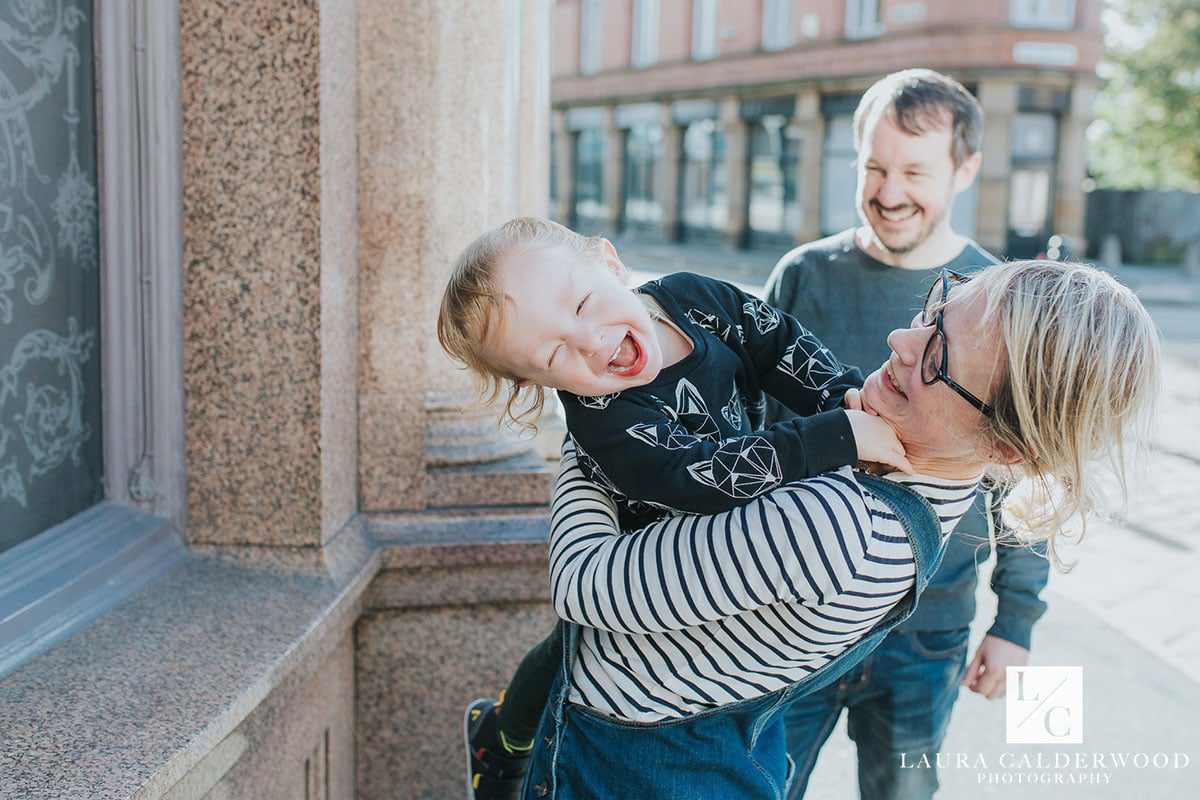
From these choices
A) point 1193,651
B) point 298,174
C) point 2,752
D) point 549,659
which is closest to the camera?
point 2,752

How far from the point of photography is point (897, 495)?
1.58 meters

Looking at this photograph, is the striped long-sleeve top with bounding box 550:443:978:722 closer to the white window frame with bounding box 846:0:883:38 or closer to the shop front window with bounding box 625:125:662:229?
the white window frame with bounding box 846:0:883:38

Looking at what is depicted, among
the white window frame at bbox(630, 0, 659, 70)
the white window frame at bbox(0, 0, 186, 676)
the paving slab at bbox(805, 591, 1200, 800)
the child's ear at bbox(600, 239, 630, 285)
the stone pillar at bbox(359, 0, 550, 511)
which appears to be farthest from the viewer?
the white window frame at bbox(630, 0, 659, 70)

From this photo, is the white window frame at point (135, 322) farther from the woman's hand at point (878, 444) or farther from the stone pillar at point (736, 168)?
the stone pillar at point (736, 168)

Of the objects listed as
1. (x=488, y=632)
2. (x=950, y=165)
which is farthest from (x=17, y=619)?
(x=950, y=165)

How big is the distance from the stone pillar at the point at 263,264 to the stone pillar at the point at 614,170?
33.6 meters

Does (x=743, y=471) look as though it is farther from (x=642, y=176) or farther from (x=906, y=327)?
(x=642, y=176)

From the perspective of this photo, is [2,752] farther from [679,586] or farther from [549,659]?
[679,586]

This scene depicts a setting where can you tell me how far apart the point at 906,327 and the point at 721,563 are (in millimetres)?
1437

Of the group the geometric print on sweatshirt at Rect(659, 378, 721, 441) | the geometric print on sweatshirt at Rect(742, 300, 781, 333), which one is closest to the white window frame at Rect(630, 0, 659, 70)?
the geometric print on sweatshirt at Rect(742, 300, 781, 333)

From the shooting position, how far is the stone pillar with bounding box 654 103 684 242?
108 ft

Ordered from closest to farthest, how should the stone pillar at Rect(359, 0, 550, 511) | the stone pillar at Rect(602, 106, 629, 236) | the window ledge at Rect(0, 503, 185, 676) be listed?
the window ledge at Rect(0, 503, 185, 676) < the stone pillar at Rect(359, 0, 550, 511) < the stone pillar at Rect(602, 106, 629, 236)

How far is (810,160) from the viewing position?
88.8ft

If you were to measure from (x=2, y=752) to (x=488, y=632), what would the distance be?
1509 millimetres
